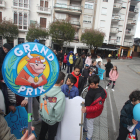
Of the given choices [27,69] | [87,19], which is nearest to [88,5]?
[87,19]

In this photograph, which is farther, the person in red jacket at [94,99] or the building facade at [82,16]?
the building facade at [82,16]

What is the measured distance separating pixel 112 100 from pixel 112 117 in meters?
1.43

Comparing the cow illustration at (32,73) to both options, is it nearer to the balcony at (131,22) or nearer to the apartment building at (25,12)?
the apartment building at (25,12)

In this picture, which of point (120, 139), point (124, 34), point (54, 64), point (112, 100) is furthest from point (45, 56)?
point (124, 34)

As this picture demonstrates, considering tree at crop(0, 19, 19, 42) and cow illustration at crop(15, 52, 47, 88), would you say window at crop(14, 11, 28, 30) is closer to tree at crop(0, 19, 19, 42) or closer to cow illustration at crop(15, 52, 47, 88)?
tree at crop(0, 19, 19, 42)

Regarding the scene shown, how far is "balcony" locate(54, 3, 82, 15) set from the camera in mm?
21906

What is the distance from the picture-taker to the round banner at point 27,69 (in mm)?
1098

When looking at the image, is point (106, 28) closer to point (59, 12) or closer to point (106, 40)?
point (106, 40)

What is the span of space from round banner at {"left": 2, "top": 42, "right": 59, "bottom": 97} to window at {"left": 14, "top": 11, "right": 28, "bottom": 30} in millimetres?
22213

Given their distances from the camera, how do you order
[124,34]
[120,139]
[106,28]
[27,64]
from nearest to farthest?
[27,64]
[120,139]
[106,28]
[124,34]

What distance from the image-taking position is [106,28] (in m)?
25.5

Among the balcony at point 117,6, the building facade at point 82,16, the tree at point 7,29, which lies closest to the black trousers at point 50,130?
the building facade at point 82,16

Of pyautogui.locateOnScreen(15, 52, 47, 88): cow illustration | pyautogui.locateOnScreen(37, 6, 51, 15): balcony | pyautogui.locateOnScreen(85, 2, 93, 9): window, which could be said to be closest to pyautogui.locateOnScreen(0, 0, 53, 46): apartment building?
pyautogui.locateOnScreen(37, 6, 51, 15): balcony

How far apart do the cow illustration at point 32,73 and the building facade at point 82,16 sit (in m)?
15.8
